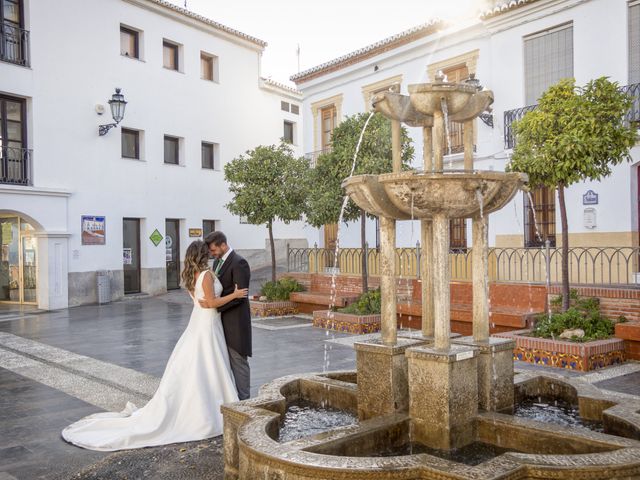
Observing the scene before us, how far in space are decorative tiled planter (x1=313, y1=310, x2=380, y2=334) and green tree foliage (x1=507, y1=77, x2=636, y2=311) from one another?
12.1 feet

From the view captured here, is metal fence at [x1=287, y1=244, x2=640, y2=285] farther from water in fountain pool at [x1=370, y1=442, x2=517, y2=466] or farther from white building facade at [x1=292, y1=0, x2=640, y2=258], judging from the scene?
water in fountain pool at [x1=370, y1=442, x2=517, y2=466]

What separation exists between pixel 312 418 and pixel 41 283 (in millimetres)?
14367

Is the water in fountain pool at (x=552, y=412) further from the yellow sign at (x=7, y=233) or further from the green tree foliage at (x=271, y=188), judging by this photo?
Answer: the yellow sign at (x=7, y=233)

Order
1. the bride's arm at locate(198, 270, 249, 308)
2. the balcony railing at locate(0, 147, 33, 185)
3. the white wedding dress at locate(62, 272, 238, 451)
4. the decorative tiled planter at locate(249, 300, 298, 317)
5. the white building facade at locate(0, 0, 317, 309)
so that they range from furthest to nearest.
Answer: the white building facade at locate(0, 0, 317, 309), the balcony railing at locate(0, 147, 33, 185), the decorative tiled planter at locate(249, 300, 298, 317), the bride's arm at locate(198, 270, 249, 308), the white wedding dress at locate(62, 272, 238, 451)

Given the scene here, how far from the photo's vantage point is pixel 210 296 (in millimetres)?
5418

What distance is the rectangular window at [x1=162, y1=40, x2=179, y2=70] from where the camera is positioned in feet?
69.2

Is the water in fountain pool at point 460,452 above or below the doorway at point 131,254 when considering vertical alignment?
below

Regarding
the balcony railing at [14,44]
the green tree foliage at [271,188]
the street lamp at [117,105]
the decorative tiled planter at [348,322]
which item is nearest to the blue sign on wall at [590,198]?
the decorative tiled planter at [348,322]

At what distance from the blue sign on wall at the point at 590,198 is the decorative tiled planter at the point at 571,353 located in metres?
5.54

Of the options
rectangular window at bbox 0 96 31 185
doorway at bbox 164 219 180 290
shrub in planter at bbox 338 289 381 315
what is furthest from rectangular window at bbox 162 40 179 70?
shrub in planter at bbox 338 289 381 315

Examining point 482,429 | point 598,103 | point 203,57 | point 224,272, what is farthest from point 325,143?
point 482,429

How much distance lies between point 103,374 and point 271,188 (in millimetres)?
7775

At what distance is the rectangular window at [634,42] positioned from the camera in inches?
488

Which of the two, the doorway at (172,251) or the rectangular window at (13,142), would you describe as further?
the doorway at (172,251)
